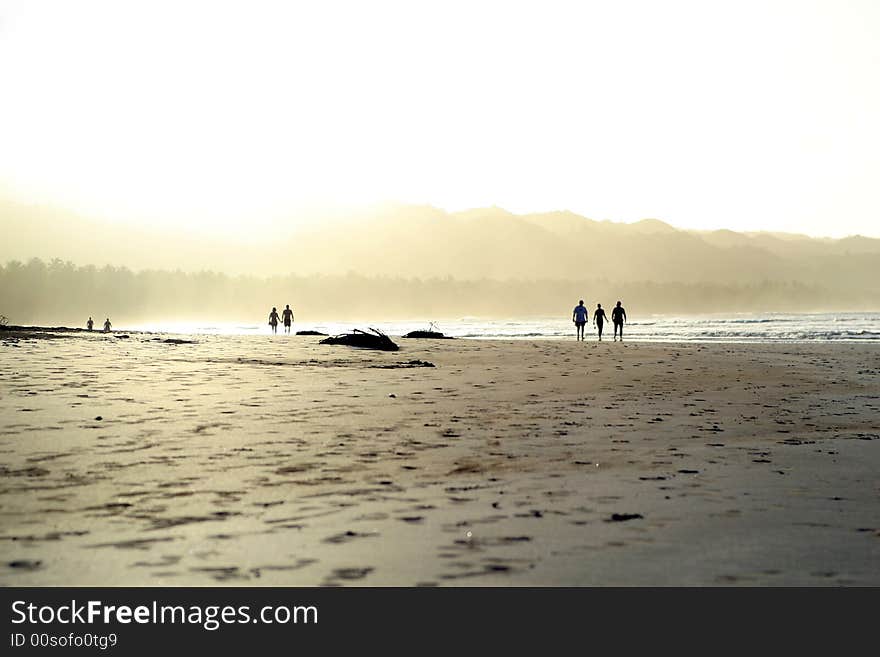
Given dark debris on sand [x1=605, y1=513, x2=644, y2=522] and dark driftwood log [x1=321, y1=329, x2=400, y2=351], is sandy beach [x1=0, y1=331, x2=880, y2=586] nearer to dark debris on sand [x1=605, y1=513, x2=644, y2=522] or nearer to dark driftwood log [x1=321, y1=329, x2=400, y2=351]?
dark debris on sand [x1=605, y1=513, x2=644, y2=522]

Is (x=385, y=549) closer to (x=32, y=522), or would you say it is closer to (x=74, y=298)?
(x=32, y=522)

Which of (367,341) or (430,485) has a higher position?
(367,341)

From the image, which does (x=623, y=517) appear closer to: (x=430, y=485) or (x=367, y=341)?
(x=430, y=485)

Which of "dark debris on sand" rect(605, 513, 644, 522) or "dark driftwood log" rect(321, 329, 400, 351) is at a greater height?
"dark driftwood log" rect(321, 329, 400, 351)

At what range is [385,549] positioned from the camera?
5.36 metres

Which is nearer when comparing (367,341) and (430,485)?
(430,485)

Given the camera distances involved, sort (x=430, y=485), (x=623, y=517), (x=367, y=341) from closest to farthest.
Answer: (x=623, y=517)
(x=430, y=485)
(x=367, y=341)

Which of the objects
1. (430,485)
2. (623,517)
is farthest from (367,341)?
(623,517)

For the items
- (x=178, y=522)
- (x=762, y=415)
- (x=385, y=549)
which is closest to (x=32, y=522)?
(x=178, y=522)

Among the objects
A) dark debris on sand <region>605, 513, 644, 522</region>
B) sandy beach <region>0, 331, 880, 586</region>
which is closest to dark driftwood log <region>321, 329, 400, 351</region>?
sandy beach <region>0, 331, 880, 586</region>

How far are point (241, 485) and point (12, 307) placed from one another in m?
197

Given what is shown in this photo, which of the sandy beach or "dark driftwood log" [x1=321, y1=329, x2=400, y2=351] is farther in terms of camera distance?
"dark driftwood log" [x1=321, y1=329, x2=400, y2=351]

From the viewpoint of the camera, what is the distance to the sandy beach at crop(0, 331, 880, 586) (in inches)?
198

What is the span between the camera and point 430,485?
7.45m
